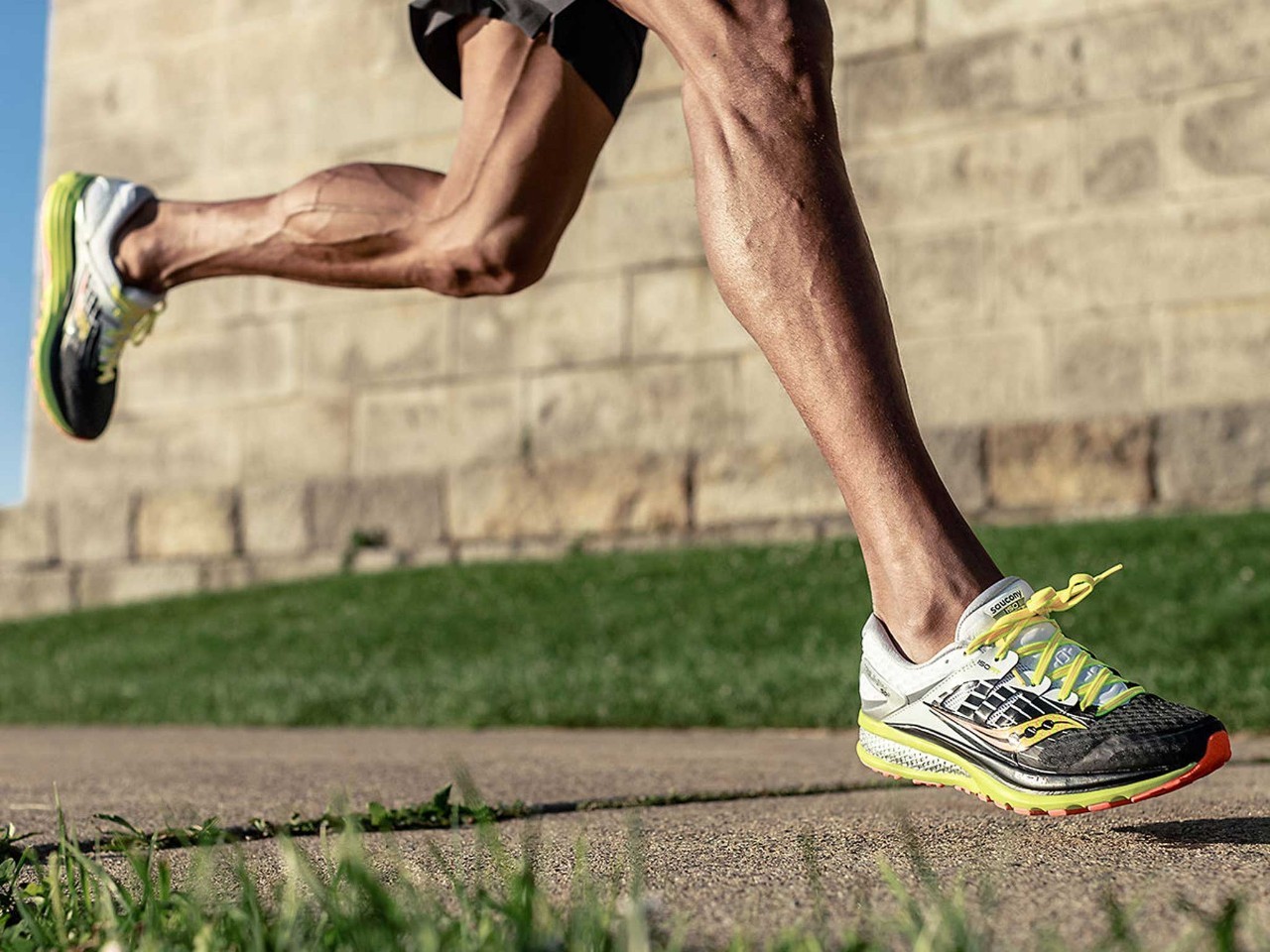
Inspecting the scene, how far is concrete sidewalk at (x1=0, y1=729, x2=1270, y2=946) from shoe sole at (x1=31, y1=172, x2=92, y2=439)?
2.39ft

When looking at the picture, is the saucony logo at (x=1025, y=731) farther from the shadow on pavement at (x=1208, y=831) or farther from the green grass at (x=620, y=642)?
the green grass at (x=620, y=642)

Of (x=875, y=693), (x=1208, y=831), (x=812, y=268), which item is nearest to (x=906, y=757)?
(x=875, y=693)

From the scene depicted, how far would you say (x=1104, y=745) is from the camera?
1704mm

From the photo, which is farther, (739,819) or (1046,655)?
(739,819)

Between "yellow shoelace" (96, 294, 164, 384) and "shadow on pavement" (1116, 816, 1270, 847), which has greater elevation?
"yellow shoelace" (96, 294, 164, 384)

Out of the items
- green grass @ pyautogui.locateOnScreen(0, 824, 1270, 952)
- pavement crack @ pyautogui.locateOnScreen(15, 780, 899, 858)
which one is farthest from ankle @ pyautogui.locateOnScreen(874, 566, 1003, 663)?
pavement crack @ pyautogui.locateOnScreen(15, 780, 899, 858)

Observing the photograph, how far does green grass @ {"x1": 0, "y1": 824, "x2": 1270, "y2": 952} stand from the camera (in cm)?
111

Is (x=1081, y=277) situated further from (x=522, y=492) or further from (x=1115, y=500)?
(x=522, y=492)

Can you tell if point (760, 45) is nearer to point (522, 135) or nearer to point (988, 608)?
point (522, 135)

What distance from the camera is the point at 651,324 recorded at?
7.17 metres

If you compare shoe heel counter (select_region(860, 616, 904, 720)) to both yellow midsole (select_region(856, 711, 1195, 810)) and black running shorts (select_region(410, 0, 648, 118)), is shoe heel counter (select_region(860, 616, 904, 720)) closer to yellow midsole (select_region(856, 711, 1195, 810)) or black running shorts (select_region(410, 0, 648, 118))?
yellow midsole (select_region(856, 711, 1195, 810))

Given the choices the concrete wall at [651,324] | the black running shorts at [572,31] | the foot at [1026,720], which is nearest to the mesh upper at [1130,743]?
the foot at [1026,720]

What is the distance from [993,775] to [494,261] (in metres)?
1.21

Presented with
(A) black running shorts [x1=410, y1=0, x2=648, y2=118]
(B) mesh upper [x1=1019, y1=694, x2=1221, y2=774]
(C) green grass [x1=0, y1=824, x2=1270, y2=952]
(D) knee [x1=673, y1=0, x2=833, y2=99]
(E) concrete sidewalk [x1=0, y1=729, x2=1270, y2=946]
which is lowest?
(E) concrete sidewalk [x1=0, y1=729, x2=1270, y2=946]
